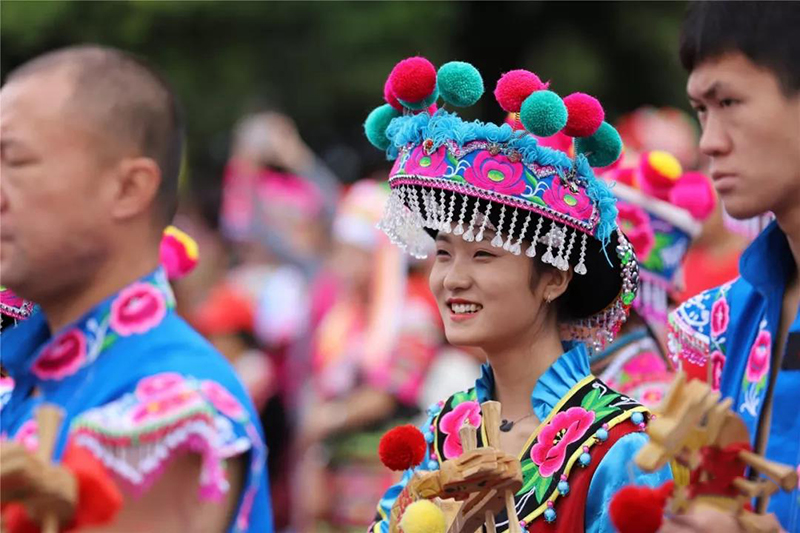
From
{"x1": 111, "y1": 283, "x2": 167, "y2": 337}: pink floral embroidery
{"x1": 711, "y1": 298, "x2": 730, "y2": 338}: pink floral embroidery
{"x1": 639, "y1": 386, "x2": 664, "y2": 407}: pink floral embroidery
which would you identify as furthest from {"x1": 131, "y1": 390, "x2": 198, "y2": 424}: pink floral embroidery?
{"x1": 639, "y1": 386, "x2": 664, "y2": 407}: pink floral embroidery

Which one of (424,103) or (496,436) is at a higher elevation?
(424,103)

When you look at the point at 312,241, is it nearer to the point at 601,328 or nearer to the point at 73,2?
the point at 73,2

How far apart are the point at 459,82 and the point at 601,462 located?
1.05m

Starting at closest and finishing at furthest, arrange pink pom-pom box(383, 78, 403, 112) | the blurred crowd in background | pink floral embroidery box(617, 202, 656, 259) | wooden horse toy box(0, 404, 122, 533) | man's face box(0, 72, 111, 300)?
wooden horse toy box(0, 404, 122, 533), man's face box(0, 72, 111, 300), pink pom-pom box(383, 78, 403, 112), pink floral embroidery box(617, 202, 656, 259), the blurred crowd in background

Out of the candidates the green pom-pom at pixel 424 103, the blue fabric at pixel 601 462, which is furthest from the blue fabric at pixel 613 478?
the green pom-pom at pixel 424 103

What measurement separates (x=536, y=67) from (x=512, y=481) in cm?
963

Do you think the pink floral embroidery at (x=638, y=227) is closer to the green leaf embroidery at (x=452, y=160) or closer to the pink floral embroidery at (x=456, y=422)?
the pink floral embroidery at (x=456, y=422)

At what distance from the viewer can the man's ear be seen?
338 centimetres

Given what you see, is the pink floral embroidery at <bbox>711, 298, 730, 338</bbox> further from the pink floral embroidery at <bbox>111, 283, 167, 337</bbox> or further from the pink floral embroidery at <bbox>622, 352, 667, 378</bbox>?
the pink floral embroidery at <bbox>111, 283, 167, 337</bbox>

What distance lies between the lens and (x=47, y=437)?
9.60 feet

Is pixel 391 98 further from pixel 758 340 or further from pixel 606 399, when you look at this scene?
pixel 758 340

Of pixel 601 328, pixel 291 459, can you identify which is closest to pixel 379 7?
pixel 291 459

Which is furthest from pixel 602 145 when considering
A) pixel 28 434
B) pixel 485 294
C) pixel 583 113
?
pixel 28 434

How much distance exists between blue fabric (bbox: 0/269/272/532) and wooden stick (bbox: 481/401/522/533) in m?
0.54
